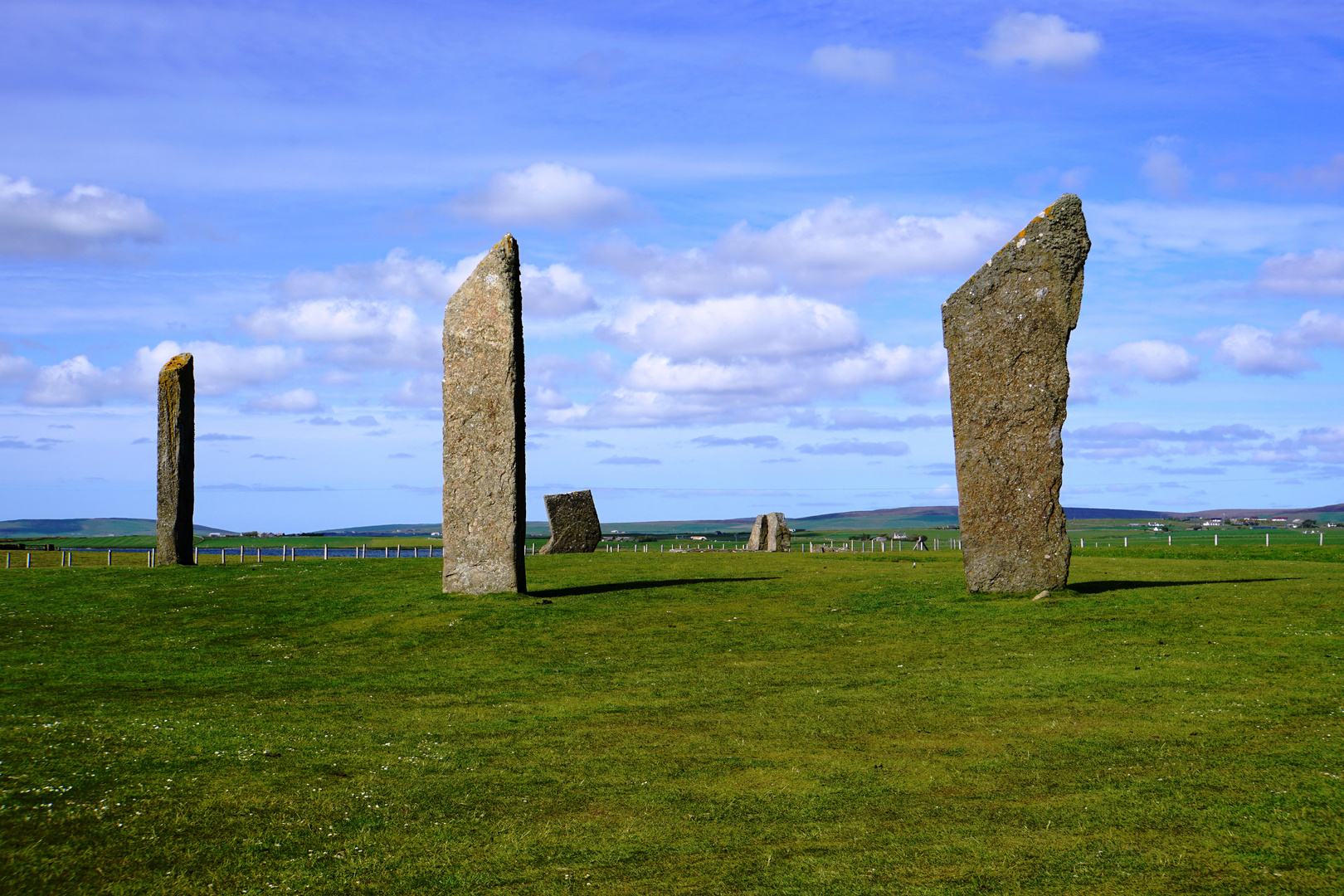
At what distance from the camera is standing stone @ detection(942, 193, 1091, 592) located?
62.1 feet

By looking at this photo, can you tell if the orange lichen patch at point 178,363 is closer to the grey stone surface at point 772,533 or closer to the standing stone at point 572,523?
the standing stone at point 572,523

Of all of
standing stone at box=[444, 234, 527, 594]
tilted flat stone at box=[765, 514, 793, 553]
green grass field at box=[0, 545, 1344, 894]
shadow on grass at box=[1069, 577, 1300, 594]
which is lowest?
green grass field at box=[0, 545, 1344, 894]

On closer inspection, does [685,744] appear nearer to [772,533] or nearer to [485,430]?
[485,430]

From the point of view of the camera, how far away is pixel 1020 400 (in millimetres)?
19062

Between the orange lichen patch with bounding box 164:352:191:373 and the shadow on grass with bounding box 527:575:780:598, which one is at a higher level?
the orange lichen patch with bounding box 164:352:191:373

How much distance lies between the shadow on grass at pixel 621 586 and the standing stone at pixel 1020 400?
21.1 feet

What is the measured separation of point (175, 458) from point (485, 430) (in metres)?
12.8

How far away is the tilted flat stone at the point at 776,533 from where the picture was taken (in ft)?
142

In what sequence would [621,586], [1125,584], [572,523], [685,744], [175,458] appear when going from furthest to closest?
[572,523] → [175,458] → [621,586] → [1125,584] → [685,744]

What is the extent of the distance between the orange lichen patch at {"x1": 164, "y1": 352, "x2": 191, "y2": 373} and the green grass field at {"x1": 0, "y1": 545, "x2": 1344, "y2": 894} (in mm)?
9777

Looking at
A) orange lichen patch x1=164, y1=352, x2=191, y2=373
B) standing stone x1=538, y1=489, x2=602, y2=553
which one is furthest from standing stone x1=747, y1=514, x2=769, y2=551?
orange lichen patch x1=164, y1=352, x2=191, y2=373

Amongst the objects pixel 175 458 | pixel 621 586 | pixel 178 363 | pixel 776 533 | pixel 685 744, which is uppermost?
pixel 178 363

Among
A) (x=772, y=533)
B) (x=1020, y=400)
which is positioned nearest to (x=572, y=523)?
(x=772, y=533)

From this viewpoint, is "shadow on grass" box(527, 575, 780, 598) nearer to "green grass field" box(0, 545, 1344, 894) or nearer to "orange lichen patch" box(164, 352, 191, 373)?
"green grass field" box(0, 545, 1344, 894)
